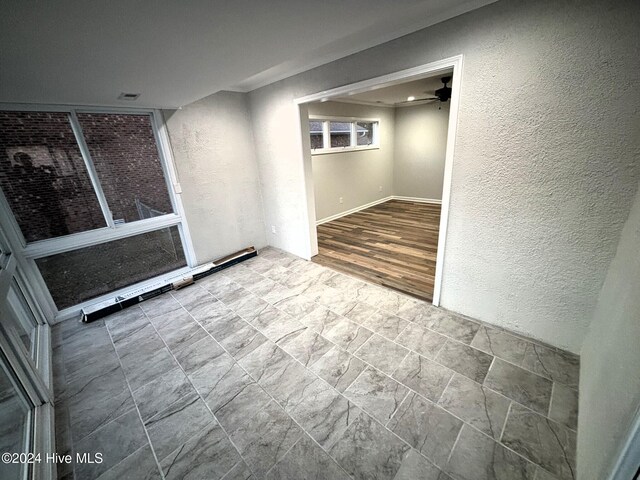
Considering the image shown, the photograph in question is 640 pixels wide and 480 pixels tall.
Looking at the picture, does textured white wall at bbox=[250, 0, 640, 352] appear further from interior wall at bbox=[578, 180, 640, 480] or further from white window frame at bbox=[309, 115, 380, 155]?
white window frame at bbox=[309, 115, 380, 155]

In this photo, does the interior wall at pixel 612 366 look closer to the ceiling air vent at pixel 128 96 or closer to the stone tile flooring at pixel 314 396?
the stone tile flooring at pixel 314 396

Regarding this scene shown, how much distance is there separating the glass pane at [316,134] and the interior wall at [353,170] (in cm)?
22

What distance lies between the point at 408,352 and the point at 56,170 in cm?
371

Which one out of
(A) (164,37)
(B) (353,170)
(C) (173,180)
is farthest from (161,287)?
(B) (353,170)

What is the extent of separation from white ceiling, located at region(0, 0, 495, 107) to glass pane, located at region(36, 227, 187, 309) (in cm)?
150

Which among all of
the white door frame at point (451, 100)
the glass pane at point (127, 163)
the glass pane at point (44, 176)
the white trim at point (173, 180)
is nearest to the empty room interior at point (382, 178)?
the white door frame at point (451, 100)

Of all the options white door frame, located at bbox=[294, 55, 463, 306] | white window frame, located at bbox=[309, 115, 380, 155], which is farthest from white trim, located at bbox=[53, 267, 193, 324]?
white window frame, located at bbox=[309, 115, 380, 155]

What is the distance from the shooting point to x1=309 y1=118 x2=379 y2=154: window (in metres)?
5.05

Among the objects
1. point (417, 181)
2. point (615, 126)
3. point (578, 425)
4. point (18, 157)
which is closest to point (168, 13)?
point (615, 126)

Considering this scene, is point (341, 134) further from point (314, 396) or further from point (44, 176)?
point (314, 396)

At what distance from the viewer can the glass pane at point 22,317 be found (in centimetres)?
201

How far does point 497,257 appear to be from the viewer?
6.75 feet

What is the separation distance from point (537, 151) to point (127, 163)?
3897 millimetres

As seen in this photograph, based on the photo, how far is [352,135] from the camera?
222 inches
